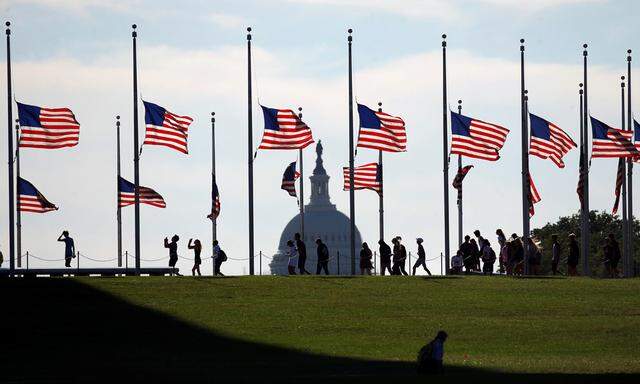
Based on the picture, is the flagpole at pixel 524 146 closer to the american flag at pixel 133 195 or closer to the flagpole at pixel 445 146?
the flagpole at pixel 445 146

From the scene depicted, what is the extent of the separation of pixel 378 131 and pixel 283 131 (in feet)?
11.4

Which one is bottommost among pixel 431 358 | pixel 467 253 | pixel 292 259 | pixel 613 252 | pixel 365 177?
pixel 431 358

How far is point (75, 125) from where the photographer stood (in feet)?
217

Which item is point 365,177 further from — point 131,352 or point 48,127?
point 131,352

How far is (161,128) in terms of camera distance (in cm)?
6681

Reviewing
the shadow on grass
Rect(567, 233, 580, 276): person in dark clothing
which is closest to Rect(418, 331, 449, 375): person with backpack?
the shadow on grass

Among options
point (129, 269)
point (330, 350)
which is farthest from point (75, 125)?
point (330, 350)

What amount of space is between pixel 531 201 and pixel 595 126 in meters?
Result: 4.12

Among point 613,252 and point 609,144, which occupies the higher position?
point 609,144

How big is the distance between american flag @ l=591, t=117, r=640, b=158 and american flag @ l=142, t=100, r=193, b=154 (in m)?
14.4

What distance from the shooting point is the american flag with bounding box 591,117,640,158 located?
226ft

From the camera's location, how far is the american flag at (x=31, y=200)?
73000mm

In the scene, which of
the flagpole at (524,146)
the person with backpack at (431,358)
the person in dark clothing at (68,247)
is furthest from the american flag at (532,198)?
the person with backpack at (431,358)

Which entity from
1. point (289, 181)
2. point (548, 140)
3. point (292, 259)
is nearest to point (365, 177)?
point (289, 181)
